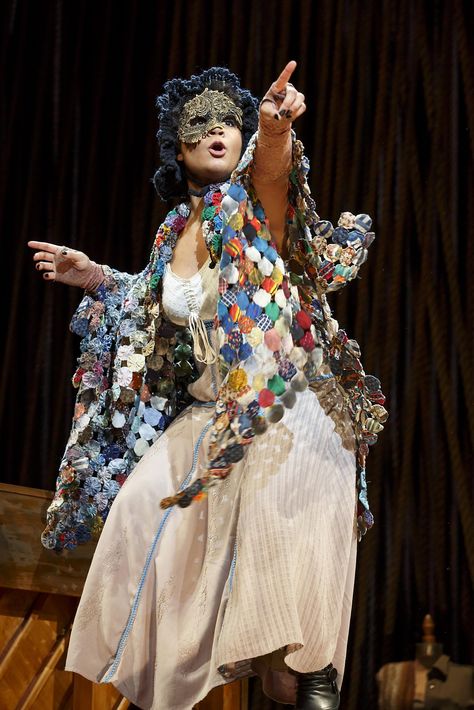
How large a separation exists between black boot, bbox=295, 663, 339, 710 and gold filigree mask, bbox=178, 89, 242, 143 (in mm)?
1098

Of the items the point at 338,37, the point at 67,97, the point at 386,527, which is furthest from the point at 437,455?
the point at 67,97

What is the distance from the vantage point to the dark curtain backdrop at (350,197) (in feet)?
9.18

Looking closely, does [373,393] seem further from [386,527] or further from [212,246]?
[386,527]

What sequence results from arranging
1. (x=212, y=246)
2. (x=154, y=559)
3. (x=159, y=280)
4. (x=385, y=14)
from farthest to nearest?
(x=385, y=14)
(x=159, y=280)
(x=212, y=246)
(x=154, y=559)

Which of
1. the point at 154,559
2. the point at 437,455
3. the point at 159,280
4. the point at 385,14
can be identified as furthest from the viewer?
the point at 385,14

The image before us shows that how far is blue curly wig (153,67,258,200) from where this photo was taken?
96.6 inches

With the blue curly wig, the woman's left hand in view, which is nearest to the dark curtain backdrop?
the blue curly wig

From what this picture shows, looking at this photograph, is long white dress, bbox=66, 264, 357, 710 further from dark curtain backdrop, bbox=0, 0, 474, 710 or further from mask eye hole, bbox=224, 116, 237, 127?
dark curtain backdrop, bbox=0, 0, 474, 710

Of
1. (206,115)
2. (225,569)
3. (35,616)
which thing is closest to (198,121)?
(206,115)

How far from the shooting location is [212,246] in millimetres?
2258

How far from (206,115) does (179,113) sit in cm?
9

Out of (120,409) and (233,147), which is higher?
(233,147)

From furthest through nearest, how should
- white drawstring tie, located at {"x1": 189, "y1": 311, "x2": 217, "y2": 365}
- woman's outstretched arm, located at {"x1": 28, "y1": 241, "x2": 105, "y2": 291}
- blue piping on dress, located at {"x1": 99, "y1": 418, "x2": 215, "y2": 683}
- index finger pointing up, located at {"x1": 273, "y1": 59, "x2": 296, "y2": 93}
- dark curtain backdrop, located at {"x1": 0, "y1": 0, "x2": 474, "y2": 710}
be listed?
dark curtain backdrop, located at {"x1": 0, "y1": 0, "x2": 474, "y2": 710}
woman's outstretched arm, located at {"x1": 28, "y1": 241, "x2": 105, "y2": 291}
white drawstring tie, located at {"x1": 189, "y1": 311, "x2": 217, "y2": 365}
blue piping on dress, located at {"x1": 99, "y1": 418, "x2": 215, "y2": 683}
index finger pointing up, located at {"x1": 273, "y1": 59, "x2": 296, "y2": 93}

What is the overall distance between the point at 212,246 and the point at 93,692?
3.19 ft
